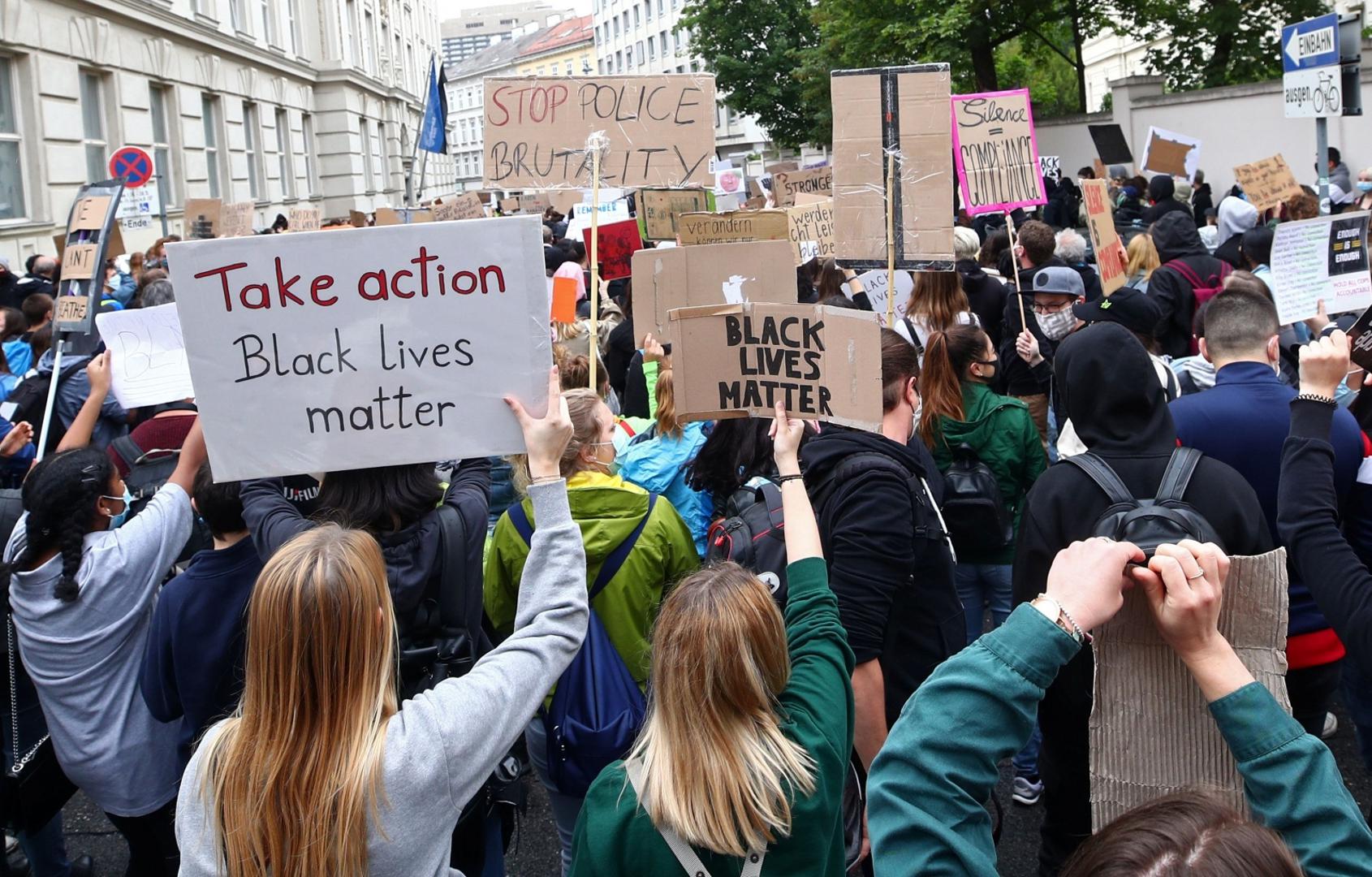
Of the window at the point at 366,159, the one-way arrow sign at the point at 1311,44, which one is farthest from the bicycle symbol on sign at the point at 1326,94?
the window at the point at 366,159

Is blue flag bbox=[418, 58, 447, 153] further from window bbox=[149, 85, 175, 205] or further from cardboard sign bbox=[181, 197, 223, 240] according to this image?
cardboard sign bbox=[181, 197, 223, 240]

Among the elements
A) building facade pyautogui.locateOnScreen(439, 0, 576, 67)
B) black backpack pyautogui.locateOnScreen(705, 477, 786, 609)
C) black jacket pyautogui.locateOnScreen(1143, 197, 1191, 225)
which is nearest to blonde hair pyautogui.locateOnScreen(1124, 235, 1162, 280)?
black jacket pyautogui.locateOnScreen(1143, 197, 1191, 225)

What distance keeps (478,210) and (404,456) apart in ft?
31.1

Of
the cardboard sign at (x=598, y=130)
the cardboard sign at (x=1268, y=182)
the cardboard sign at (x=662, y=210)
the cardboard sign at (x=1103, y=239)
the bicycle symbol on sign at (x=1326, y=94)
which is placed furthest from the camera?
the cardboard sign at (x=1268, y=182)

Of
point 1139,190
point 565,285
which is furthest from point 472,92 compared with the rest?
point 565,285

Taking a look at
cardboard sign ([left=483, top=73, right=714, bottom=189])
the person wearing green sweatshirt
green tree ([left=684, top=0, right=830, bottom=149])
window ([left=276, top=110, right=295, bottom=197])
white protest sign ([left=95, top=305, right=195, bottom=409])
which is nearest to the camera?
the person wearing green sweatshirt

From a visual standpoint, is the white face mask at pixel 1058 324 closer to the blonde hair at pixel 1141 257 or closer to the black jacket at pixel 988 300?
the black jacket at pixel 988 300

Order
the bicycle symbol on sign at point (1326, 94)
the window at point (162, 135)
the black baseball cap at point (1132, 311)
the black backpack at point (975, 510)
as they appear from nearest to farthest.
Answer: the black backpack at point (975, 510) < the black baseball cap at point (1132, 311) < the bicycle symbol on sign at point (1326, 94) < the window at point (162, 135)

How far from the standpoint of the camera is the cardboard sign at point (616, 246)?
8.11 metres

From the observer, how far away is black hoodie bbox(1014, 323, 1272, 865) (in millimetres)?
2666

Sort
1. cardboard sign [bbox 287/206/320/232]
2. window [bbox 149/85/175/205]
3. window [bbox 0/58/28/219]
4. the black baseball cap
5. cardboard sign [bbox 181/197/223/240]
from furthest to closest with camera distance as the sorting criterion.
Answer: window [bbox 149/85/175/205], window [bbox 0/58/28/219], cardboard sign [bbox 181/197/223/240], cardboard sign [bbox 287/206/320/232], the black baseball cap

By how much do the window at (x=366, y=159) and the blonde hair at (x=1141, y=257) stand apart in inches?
1242

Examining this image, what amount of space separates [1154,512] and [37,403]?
5166 millimetres

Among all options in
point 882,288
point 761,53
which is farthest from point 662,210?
point 761,53
